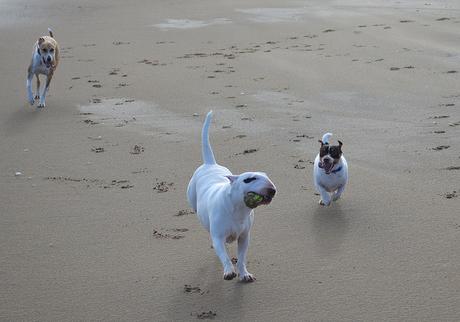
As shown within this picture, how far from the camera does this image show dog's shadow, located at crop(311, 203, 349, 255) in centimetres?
562

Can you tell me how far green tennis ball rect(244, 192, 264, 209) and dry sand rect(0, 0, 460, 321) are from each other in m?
0.60

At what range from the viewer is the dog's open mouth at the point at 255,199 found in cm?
462

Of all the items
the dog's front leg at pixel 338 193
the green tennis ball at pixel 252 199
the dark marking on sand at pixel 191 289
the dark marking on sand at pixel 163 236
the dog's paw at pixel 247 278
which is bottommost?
the dark marking on sand at pixel 163 236

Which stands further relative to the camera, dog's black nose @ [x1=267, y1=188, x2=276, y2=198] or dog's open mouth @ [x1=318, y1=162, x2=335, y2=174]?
dog's open mouth @ [x1=318, y1=162, x2=335, y2=174]

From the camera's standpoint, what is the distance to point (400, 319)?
4.48 metres

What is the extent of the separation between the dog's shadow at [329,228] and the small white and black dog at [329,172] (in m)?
0.12

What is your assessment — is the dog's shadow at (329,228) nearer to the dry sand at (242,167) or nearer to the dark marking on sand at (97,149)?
the dry sand at (242,167)

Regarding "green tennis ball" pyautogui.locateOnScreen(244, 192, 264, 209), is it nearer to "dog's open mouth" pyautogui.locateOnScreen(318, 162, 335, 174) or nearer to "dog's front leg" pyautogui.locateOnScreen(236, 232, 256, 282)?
"dog's front leg" pyautogui.locateOnScreen(236, 232, 256, 282)

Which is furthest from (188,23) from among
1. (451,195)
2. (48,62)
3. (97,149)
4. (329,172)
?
(451,195)

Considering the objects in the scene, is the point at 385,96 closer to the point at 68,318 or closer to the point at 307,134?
the point at 307,134

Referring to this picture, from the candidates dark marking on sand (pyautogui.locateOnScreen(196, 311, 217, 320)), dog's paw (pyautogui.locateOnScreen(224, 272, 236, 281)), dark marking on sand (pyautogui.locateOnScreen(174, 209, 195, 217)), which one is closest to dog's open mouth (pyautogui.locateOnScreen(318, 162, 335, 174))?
dark marking on sand (pyautogui.locateOnScreen(174, 209, 195, 217))

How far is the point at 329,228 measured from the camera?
19.7 feet

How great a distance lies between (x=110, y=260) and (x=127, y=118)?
4.22 m

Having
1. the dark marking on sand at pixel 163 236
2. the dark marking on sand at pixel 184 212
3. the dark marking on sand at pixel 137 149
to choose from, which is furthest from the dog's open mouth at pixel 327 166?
the dark marking on sand at pixel 137 149
